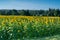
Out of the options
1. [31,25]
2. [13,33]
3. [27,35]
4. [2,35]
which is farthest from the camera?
[31,25]

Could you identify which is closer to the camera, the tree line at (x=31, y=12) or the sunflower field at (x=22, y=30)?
the sunflower field at (x=22, y=30)

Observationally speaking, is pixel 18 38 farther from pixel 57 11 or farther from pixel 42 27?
pixel 57 11

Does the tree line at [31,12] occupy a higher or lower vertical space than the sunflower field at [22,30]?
lower

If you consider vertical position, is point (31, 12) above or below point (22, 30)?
Result: below

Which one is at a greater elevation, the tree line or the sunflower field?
the sunflower field

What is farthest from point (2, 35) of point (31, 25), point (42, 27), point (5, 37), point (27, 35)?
point (42, 27)

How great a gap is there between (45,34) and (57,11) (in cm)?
1734

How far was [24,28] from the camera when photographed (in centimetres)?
1062

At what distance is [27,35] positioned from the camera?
1048 cm

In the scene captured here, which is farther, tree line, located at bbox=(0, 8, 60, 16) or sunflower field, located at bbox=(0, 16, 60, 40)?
tree line, located at bbox=(0, 8, 60, 16)

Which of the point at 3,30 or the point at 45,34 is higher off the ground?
the point at 3,30

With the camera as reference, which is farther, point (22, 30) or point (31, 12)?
point (31, 12)

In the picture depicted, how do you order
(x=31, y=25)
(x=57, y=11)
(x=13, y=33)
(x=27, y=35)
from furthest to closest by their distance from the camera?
1. (x=57, y=11)
2. (x=31, y=25)
3. (x=27, y=35)
4. (x=13, y=33)

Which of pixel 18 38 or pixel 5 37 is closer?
pixel 5 37
